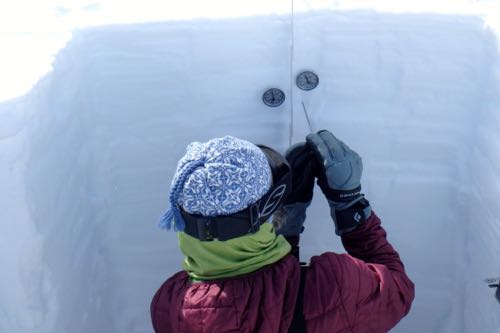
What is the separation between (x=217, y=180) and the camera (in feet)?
2.66

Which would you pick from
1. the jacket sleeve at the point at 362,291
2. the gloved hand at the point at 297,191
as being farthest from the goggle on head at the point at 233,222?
the gloved hand at the point at 297,191

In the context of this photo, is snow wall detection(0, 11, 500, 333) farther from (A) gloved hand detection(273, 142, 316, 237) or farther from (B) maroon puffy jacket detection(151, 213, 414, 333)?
(B) maroon puffy jacket detection(151, 213, 414, 333)

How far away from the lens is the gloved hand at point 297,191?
119 centimetres

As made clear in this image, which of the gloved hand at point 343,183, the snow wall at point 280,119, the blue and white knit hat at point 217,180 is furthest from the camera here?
the snow wall at point 280,119

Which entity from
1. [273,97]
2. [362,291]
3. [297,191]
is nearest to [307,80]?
[273,97]

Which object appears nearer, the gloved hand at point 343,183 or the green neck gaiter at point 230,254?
the green neck gaiter at point 230,254

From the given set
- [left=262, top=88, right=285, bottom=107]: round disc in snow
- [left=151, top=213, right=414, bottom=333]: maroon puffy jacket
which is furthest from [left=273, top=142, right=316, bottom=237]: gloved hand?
[left=151, top=213, right=414, bottom=333]: maroon puffy jacket

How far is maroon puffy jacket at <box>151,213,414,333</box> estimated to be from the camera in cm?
88

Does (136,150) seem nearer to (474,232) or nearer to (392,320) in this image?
(392,320)

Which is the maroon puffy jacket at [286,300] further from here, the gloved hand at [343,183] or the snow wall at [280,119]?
the snow wall at [280,119]

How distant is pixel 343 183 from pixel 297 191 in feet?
0.50

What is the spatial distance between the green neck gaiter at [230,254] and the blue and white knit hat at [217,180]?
0.06m

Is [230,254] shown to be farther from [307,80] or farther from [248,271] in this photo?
[307,80]

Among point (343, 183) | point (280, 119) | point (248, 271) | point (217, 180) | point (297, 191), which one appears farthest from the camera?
point (280, 119)
